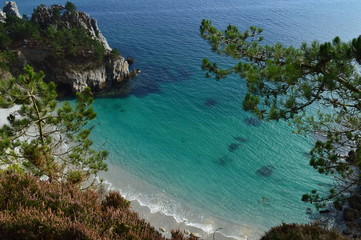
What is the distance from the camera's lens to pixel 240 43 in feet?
41.1

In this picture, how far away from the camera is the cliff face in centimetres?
3569

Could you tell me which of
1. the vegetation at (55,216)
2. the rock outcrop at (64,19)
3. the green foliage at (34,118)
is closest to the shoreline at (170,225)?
the green foliage at (34,118)

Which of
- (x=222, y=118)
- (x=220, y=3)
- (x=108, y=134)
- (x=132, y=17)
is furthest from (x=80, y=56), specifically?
(x=220, y=3)

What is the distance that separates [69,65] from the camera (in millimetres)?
36031

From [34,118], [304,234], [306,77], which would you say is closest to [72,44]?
[34,118]

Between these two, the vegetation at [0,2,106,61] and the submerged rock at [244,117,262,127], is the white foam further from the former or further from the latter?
the vegetation at [0,2,106,61]

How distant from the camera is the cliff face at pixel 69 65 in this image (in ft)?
117

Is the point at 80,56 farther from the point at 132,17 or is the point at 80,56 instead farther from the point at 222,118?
A: the point at 132,17

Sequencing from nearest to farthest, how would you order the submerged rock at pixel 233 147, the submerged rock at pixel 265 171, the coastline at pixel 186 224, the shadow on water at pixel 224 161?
1. the coastline at pixel 186 224
2. the submerged rock at pixel 265 171
3. the shadow on water at pixel 224 161
4. the submerged rock at pixel 233 147

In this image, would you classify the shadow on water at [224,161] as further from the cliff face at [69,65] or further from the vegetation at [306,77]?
the cliff face at [69,65]

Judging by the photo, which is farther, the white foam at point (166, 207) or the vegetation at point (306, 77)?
the white foam at point (166, 207)

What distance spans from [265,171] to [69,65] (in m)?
29.4

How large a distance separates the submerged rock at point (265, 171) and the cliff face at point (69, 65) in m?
26.0

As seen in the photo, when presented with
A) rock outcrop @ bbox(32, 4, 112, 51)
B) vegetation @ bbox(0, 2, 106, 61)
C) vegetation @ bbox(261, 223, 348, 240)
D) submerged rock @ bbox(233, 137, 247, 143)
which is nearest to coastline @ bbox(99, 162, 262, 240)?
vegetation @ bbox(261, 223, 348, 240)
